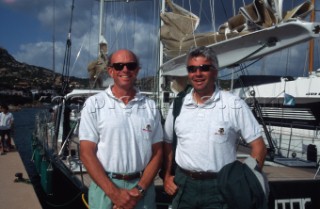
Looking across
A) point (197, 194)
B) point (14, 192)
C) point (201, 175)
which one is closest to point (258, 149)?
point (201, 175)

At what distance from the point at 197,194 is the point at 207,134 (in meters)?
0.48

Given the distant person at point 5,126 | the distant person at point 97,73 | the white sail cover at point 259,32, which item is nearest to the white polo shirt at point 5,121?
the distant person at point 5,126

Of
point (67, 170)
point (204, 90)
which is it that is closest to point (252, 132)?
point (204, 90)

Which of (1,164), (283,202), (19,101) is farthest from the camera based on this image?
(19,101)

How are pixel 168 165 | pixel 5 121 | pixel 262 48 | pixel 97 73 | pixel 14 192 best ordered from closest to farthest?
1. pixel 168 165
2. pixel 262 48
3. pixel 14 192
4. pixel 97 73
5. pixel 5 121

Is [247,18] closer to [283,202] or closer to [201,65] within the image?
[283,202]

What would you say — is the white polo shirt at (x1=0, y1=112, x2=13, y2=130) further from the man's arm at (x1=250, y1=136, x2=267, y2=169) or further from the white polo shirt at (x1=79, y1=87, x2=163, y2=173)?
the man's arm at (x1=250, y1=136, x2=267, y2=169)

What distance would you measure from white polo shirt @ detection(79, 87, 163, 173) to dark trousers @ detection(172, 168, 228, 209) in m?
0.36

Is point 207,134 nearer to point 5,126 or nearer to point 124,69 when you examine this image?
point 124,69

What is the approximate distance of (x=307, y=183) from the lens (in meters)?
5.68

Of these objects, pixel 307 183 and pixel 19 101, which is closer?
pixel 307 183

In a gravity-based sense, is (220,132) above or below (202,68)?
below

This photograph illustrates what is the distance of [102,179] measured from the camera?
2.87 metres

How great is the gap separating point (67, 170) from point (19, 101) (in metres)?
119
